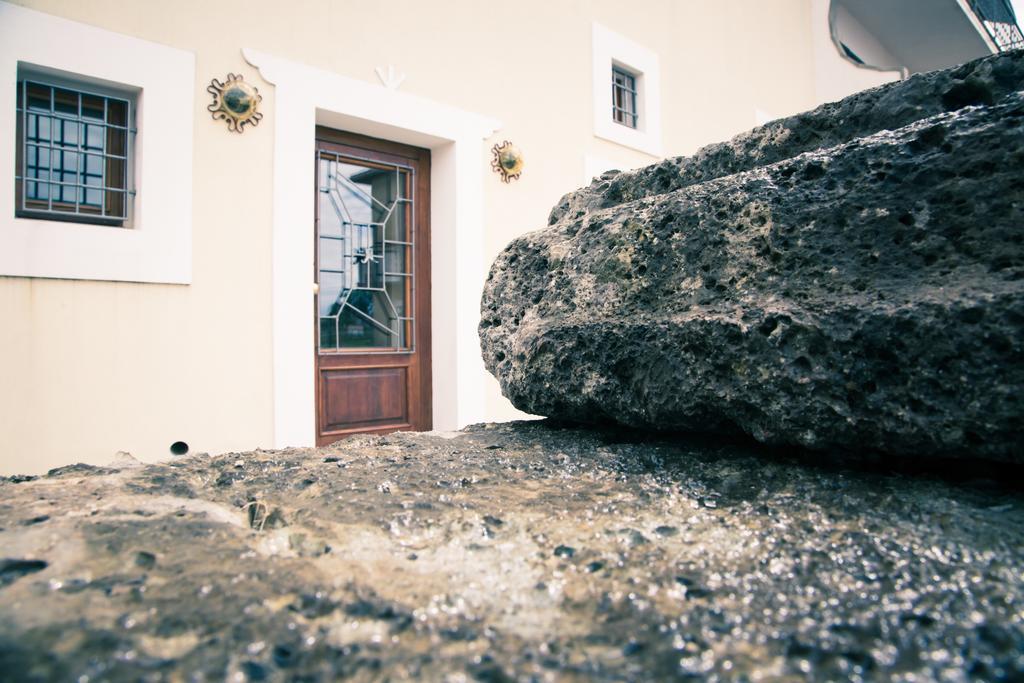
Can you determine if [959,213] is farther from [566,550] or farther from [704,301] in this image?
[566,550]

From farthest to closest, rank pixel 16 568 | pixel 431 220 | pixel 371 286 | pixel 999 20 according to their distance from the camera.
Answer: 1. pixel 999 20
2. pixel 431 220
3. pixel 371 286
4. pixel 16 568

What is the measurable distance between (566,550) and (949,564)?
437 mm

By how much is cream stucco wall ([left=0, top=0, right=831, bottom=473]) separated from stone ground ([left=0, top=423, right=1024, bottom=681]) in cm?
207

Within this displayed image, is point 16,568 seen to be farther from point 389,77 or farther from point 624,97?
point 624,97

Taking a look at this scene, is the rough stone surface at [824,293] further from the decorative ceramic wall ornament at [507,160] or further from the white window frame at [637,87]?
the white window frame at [637,87]

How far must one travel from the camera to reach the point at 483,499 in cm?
97

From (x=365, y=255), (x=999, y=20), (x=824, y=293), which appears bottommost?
(x=824, y=293)

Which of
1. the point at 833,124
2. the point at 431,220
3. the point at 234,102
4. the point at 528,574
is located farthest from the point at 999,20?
the point at 528,574

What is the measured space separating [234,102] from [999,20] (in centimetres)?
994

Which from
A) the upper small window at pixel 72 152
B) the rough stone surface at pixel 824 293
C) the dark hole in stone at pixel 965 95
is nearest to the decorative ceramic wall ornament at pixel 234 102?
the upper small window at pixel 72 152

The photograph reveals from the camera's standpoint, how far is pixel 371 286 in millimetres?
4035

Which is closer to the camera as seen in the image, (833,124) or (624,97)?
(833,124)

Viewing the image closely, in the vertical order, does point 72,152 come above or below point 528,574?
above

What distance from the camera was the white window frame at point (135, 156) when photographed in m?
2.65
